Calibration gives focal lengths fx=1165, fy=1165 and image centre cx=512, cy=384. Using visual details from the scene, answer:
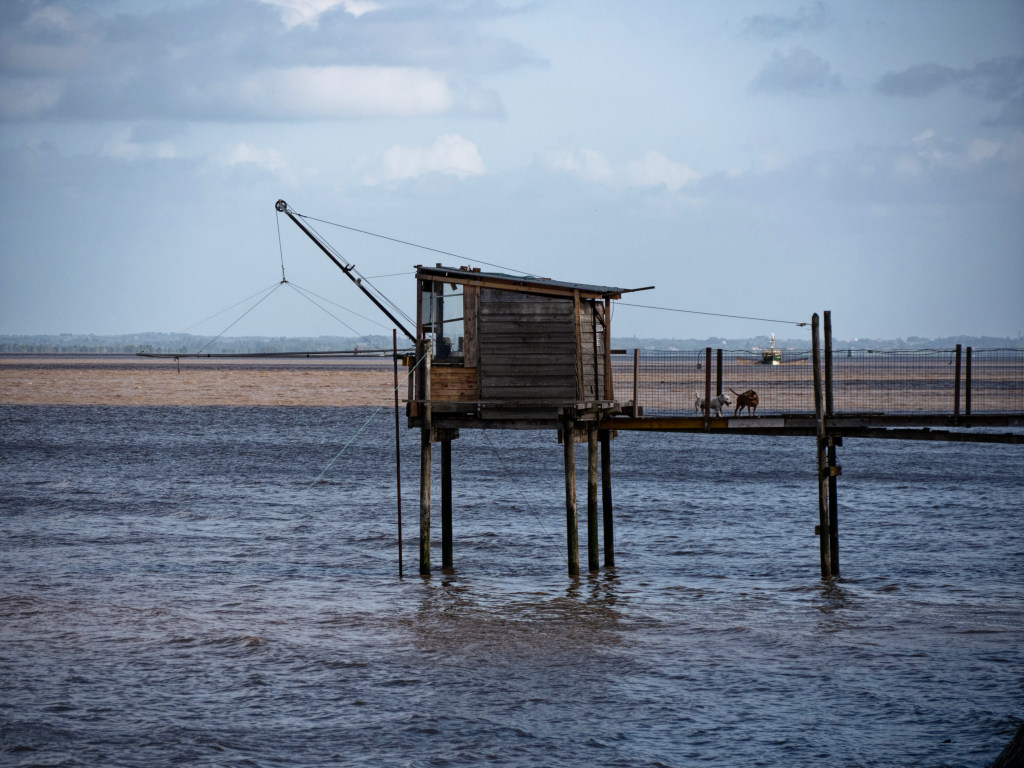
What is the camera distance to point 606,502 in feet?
80.0

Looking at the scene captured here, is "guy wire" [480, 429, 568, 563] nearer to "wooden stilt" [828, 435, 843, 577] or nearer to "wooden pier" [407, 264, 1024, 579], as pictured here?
"wooden pier" [407, 264, 1024, 579]

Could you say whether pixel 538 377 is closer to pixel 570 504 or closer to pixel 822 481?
pixel 570 504

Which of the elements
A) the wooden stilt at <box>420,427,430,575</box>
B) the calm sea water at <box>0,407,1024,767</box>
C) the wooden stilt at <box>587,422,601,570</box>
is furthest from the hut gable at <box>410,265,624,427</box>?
the calm sea water at <box>0,407,1024,767</box>

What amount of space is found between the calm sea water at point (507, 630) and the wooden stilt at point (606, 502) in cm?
41

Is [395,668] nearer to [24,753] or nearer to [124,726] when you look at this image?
[124,726]

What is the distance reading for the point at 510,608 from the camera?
2025 cm

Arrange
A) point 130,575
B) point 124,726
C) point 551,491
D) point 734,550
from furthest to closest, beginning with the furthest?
point 551,491, point 734,550, point 130,575, point 124,726

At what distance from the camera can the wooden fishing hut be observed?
69.9ft

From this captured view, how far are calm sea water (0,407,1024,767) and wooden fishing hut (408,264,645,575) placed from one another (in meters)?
3.29

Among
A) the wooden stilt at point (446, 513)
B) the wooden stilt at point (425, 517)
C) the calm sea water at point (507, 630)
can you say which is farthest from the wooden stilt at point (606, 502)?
the wooden stilt at point (425, 517)

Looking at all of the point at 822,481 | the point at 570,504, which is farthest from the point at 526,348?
the point at 822,481

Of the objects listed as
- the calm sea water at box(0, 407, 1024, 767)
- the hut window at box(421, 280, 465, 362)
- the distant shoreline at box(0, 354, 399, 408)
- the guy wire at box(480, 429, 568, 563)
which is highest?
the hut window at box(421, 280, 465, 362)

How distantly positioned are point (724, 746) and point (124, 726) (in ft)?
23.8

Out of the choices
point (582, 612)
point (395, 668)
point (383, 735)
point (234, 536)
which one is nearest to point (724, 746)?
point (383, 735)
